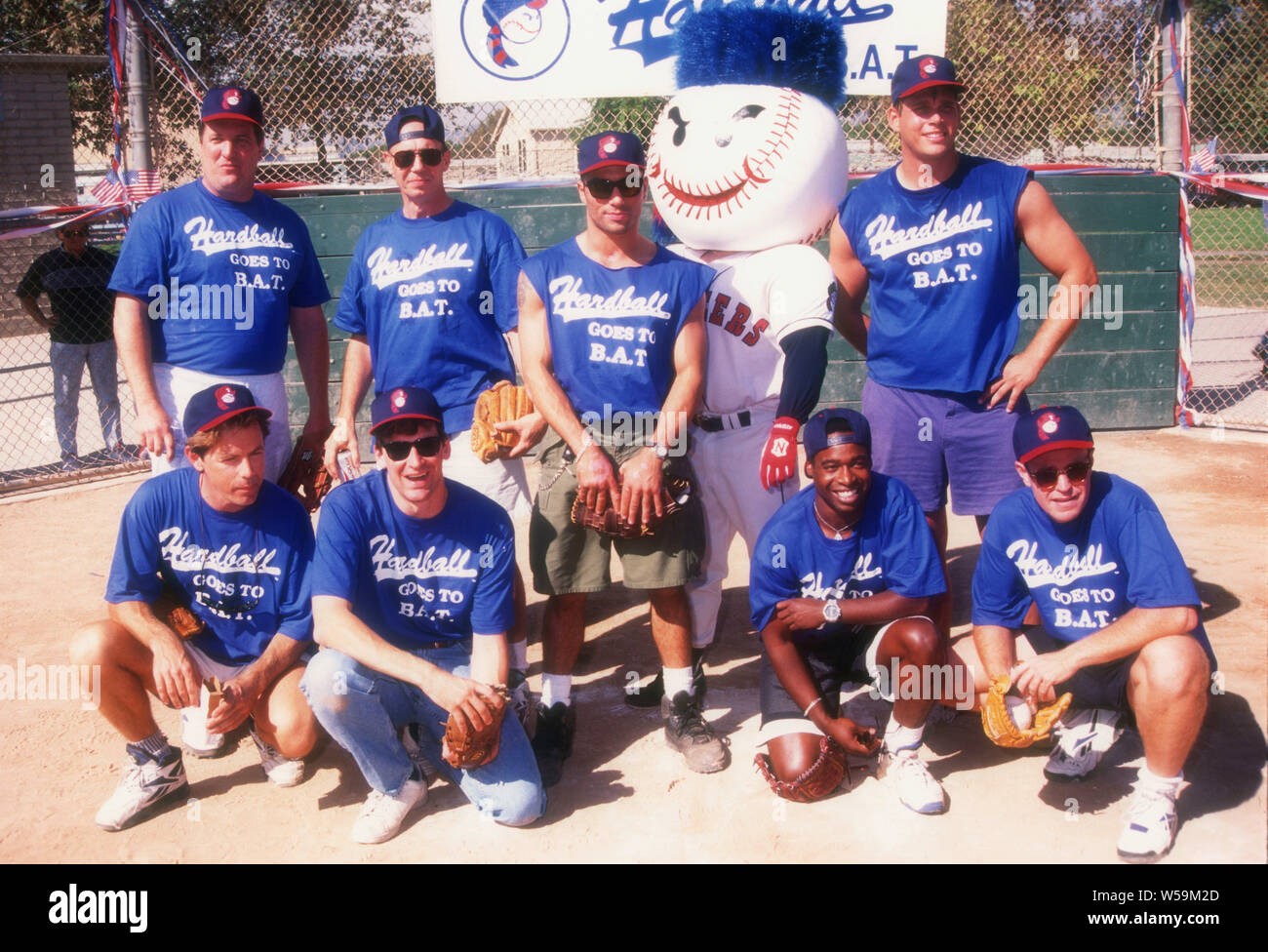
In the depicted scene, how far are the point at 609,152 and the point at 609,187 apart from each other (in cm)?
11

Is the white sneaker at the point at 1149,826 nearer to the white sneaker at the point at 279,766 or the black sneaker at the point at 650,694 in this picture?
the black sneaker at the point at 650,694

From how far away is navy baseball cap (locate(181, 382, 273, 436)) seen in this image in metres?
3.35

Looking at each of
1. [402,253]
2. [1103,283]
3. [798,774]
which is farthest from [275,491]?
[1103,283]

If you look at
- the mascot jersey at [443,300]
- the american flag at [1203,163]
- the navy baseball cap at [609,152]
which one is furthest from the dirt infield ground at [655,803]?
the american flag at [1203,163]

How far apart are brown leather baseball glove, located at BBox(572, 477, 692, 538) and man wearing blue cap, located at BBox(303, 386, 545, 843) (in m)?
0.25

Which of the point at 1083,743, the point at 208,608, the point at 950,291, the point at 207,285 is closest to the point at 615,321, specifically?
the point at 950,291

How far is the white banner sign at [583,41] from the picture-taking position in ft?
22.1

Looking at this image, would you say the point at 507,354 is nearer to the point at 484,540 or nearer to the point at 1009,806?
the point at 484,540

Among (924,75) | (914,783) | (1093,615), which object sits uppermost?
(924,75)

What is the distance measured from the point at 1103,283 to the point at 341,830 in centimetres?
630

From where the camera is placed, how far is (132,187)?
6.83m

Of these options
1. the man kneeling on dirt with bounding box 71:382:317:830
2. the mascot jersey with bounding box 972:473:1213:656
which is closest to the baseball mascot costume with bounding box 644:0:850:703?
the mascot jersey with bounding box 972:473:1213:656

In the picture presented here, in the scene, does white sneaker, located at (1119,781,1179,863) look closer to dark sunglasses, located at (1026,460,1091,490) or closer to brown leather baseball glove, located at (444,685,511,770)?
dark sunglasses, located at (1026,460,1091,490)

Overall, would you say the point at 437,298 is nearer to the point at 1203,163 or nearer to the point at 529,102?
the point at 529,102
